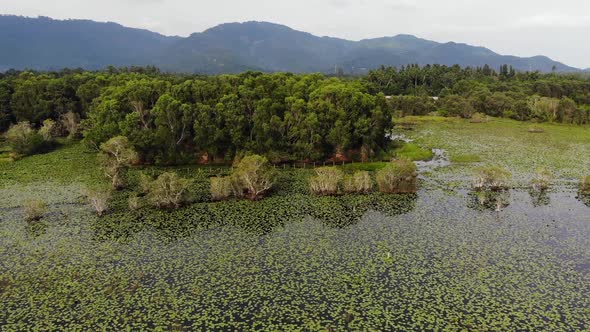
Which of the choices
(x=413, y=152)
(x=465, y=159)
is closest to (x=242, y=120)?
(x=413, y=152)

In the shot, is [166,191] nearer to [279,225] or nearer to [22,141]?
[279,225]

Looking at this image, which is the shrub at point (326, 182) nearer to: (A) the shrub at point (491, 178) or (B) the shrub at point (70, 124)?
(A) the shrub at point (491, 178)

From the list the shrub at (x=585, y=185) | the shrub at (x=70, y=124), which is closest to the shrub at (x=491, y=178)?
the shrub at (x=585, y=185)

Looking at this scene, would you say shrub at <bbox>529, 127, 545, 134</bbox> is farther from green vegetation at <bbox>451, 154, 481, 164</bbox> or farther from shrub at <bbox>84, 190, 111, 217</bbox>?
shrub at <bbox>84, 190, 111, 217</bbox>

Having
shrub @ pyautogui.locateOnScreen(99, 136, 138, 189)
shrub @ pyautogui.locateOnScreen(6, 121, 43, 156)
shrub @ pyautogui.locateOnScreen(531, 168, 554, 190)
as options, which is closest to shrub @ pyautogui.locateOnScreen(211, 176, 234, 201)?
shrub @ pyautogui.locateOnScreen(99, 136, 138, 189)

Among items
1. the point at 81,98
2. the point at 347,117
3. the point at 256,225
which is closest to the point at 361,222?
the point at 256,225

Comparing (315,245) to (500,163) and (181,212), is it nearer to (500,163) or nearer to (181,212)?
(181,212)
